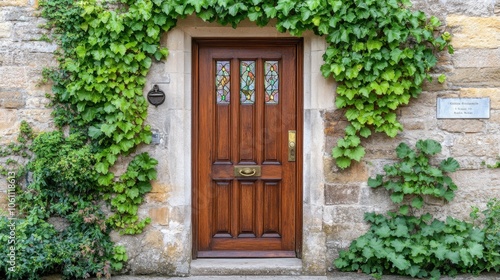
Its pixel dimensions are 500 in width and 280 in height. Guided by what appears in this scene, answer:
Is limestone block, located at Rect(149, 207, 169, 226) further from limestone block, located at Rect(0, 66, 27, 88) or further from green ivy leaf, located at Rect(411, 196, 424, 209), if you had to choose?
green ivy leaf, located at Rect(411, 196, 424, 209)

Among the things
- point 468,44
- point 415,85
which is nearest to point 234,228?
point 415,85

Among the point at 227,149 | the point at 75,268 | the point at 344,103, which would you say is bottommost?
the point at 75,268

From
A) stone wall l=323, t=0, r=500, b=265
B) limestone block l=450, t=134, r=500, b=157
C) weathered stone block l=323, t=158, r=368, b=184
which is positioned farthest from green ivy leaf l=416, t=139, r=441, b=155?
weathered stone block l=323, t=158, r=368, b=184

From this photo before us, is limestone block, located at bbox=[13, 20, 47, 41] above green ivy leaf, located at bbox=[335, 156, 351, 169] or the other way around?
above

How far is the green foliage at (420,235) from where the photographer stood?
17.0 feet

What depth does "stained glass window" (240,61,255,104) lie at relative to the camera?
18.5 ft

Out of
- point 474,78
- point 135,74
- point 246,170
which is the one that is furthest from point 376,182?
point 135,74

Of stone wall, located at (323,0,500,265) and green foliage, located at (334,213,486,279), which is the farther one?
stone wall, located at (323,0,500,265)

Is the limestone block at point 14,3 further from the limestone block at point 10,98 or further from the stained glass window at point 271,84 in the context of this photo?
the stained glass window at point 271,84

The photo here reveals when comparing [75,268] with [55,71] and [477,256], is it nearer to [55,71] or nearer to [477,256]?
[55,71]

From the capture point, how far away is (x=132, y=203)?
5398mm

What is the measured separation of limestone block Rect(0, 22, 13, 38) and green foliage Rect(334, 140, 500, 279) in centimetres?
368

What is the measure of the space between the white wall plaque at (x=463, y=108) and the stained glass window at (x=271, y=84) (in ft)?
5.06

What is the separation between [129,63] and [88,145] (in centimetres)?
86
